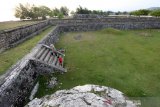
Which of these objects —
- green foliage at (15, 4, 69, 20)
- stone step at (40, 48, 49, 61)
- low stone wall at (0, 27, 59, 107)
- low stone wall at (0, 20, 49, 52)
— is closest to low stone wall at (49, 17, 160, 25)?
green foliage at (15, 4, 69, 20)

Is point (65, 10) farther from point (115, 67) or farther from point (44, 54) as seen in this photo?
point (115, 67)

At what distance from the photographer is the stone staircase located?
12.3 metres

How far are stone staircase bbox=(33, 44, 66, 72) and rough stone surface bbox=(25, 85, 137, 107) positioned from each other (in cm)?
385

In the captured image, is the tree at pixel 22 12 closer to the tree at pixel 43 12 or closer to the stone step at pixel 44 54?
the tree at pixel 43 12

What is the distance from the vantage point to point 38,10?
1470 inches

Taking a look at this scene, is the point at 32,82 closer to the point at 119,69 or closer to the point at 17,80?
the point at 17,80

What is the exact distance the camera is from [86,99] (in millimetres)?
7715

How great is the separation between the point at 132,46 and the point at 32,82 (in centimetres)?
1201

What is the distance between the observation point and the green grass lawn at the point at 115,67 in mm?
11000

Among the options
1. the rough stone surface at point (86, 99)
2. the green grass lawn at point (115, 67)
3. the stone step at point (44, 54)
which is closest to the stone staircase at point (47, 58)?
the stone step at point (44, 54)

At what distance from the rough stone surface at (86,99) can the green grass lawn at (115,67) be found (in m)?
1.77

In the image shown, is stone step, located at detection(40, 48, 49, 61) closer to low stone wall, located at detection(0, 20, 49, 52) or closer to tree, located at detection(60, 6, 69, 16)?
low stone wall, located at detection(0, 20, 49, 52)

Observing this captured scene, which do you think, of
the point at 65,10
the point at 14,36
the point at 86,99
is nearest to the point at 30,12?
the point at 65,10

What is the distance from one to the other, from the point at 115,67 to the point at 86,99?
659 cm
